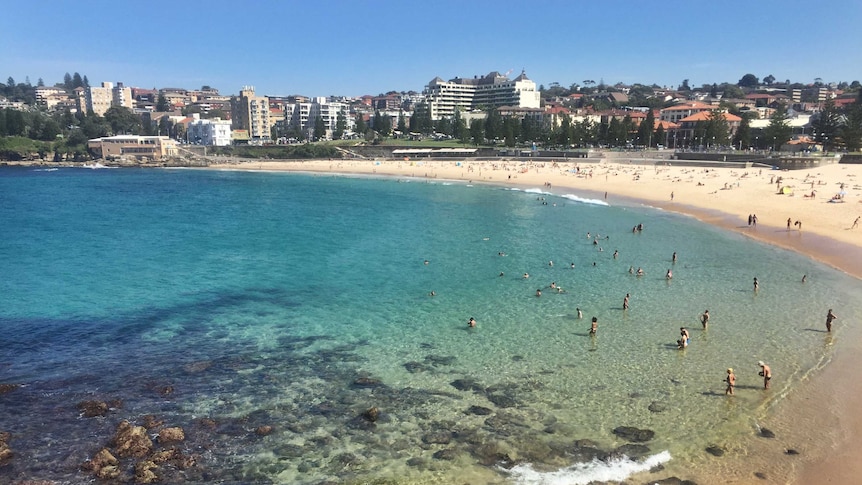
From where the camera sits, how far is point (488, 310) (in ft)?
76.0

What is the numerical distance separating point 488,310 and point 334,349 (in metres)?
7.23

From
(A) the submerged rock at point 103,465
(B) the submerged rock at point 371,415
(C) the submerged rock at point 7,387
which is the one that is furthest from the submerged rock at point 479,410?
(C) the submerged rock at point 7,387

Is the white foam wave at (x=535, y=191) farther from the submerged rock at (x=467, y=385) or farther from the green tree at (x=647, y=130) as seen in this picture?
the submerged rock at (x=467, y=385)

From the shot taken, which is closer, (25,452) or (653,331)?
(25,452)

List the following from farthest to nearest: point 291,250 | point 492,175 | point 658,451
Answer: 1. point 492,175
2. point 291,250
3. point 658,451

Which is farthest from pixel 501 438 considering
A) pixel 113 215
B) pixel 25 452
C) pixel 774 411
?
pixel 113 215

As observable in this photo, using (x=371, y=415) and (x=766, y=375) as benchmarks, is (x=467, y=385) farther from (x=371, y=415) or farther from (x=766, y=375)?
(x=766, y=375)

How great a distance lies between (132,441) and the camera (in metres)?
12.9

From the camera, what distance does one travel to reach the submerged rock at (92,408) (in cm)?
1438

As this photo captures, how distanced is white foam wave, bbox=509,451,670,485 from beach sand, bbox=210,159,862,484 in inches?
42.2

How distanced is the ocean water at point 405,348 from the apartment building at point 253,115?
132 m

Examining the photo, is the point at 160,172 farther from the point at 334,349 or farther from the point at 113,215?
the point at 334,349

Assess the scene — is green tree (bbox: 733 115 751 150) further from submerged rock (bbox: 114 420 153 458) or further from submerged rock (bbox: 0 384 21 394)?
submerged rock (bbox: 0 384 21 394)

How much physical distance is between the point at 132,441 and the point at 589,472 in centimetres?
1071
